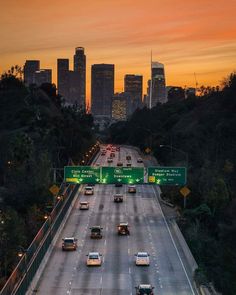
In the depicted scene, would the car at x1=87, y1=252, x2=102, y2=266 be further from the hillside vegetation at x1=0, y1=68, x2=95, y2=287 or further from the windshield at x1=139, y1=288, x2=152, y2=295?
the windshield at x1=139, y1=288, x2=152, y2=295

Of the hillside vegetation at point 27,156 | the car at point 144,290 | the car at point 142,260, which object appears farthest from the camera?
the hillside vegetation at point 27,156

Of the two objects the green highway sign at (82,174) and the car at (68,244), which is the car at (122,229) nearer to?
the green highway sign at (82,174)

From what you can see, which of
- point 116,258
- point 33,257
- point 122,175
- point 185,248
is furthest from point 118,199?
point 33,257

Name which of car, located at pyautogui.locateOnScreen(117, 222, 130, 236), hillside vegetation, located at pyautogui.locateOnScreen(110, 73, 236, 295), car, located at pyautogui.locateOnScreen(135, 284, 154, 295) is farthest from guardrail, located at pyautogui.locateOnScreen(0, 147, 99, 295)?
hillside vegetation, located at pyautogui.locateOnScreen(110, 73, 236, 295)

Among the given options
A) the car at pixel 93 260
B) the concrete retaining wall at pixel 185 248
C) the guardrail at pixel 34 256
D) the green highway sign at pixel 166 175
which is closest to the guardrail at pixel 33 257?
the guardrail at pixel 34 256

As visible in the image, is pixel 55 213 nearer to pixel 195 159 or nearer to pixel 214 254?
pixel 214 254
